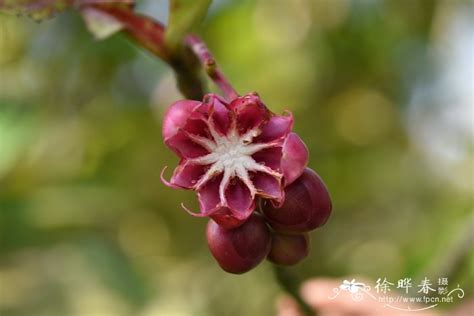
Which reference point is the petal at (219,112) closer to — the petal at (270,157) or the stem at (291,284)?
the petal at (270,157)

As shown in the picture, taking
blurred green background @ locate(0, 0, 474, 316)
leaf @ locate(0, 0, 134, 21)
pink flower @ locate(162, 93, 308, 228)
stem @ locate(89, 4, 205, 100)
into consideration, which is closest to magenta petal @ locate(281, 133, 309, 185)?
pink flower @ locate(162, 93, 308, 228)

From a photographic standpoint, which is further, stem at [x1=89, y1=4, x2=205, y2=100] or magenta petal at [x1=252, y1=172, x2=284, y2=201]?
stem at [x1=89, y1=4, x2=205, y2=100]

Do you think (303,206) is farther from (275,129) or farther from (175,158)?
(175,158)

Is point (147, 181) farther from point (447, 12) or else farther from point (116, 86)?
point (447, 12)

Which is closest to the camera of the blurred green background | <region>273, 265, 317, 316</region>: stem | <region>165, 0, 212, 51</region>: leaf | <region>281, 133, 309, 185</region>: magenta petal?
<region>281, 133, 309, 185</region>: magenta petal

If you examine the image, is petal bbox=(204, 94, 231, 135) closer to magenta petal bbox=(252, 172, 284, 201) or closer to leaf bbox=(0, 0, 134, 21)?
magenta petal bbox=(252, 172, 284, 201)

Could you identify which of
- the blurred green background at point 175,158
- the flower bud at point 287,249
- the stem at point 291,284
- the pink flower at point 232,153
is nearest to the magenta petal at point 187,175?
the pink flower at point 232,153
